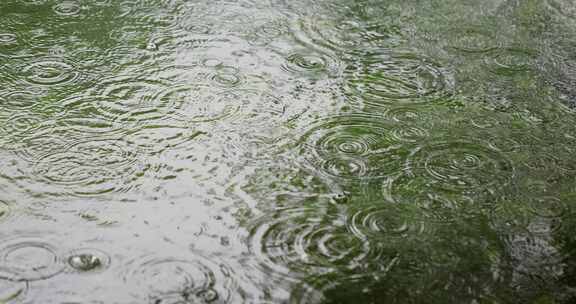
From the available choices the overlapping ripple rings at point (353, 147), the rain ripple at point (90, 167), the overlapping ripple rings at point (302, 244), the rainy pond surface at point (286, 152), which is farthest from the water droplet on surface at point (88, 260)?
the overlapping ripple rings at point (353, 147)

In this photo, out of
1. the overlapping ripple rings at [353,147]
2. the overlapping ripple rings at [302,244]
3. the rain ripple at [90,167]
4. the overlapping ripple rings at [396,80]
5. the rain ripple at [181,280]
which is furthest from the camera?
the overlapping ripple rings at [396,80]

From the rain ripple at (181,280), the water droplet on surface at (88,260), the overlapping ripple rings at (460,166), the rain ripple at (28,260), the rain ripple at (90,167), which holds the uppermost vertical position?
the rain ripple at (90,167)

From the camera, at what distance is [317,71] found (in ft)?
8.98

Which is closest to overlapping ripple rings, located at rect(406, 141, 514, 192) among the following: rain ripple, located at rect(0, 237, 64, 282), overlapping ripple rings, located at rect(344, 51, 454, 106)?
overlapping ripple rings, located at rect(344, 51, 454, 106)

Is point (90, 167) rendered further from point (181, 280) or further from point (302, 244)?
point (302, 244)

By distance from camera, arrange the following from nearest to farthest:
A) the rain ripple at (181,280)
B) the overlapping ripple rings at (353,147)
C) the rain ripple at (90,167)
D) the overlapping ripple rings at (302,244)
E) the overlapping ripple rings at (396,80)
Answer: the rain ripple at (181,280) → the overlapping ripple rings at (302,244) → the rain ripple at (90,167) → the overlapping ripple rings at (353,147) → the overlapping ripple rings at (396,80)

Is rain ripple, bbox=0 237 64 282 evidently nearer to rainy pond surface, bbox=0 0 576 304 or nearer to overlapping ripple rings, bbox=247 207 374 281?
rainy pond surface, bbox=0 0 576 304

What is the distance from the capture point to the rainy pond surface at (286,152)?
1777 mm

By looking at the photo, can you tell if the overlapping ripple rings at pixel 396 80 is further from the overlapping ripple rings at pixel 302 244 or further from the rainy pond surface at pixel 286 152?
the overlapping ripple rings at pixel 302 244

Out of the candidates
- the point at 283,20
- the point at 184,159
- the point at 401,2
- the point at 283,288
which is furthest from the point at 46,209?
the point at 401,2

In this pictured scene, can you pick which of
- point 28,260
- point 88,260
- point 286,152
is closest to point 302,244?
point 286,152

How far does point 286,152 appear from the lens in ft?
7.36

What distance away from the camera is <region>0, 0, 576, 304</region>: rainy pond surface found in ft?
5.83

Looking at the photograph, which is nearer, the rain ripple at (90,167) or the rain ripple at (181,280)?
the rain ripple at (181,280)
